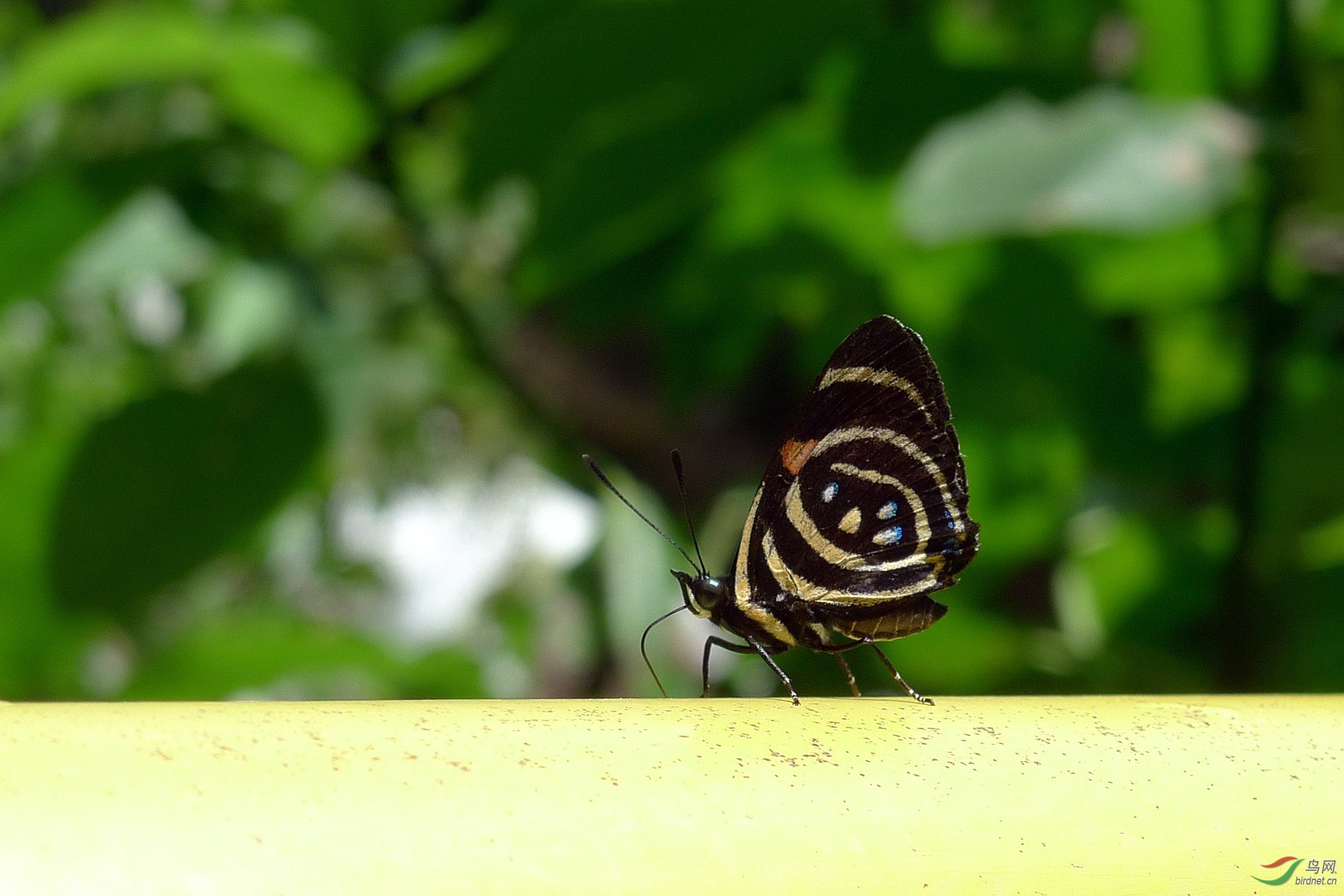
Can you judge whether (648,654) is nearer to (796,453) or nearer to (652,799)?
(796,453)

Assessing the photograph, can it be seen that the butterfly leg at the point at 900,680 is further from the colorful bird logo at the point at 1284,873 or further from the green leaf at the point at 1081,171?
the green leaf at the point at 1081,171

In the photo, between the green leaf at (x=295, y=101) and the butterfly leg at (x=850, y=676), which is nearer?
the butterfly leg at (x=850, y=676)

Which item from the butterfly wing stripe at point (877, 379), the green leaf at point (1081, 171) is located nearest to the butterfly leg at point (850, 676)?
Result: the butterfly wing stripe at point (877, 379)

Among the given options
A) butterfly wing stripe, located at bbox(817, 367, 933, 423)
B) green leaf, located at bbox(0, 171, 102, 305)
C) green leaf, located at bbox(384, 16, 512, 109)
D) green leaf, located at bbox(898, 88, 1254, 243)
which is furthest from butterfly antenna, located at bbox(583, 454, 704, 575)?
green leaf, located at bbox(0, 171, 102, 305)

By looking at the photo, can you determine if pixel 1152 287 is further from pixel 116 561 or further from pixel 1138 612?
pixel 116 561

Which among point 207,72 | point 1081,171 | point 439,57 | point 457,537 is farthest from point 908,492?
point 457,537

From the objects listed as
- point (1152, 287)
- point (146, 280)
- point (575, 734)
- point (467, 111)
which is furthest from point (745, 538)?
point (146, 280)
